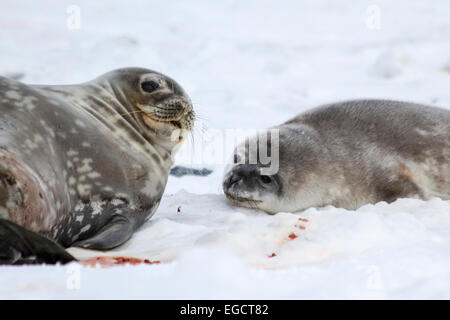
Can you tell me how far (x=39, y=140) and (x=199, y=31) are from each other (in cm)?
913

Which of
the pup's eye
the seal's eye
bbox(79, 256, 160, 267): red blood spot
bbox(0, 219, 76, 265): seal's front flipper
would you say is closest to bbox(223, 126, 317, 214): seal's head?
the pup's eye

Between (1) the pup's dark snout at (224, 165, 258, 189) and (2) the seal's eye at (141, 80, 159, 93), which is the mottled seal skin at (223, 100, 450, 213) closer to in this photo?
(1) the pup's dark snout at (224, 165, 258, 189)

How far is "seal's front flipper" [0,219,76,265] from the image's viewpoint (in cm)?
206

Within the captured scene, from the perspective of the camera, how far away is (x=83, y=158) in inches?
114

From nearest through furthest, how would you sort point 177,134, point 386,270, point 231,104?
point 386,270 → point 177,134 → point 231,104

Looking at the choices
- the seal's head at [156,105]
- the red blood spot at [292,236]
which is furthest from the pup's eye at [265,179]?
the red blood spot at [292,236]

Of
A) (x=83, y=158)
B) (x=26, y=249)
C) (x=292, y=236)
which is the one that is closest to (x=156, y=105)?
(x=83, y=158)

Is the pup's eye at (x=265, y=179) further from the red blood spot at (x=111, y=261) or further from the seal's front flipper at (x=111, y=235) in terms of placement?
the red blood spot at (x=111, y=261)

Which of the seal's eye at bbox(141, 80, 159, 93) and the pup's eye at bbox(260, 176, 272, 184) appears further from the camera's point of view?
the pup's eye at bbox(260, 176, 272, 184)

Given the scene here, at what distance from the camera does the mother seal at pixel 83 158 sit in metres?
2.31

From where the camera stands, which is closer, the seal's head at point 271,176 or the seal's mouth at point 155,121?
the seal's mouth at point 155,121

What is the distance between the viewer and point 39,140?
2.68 metres
